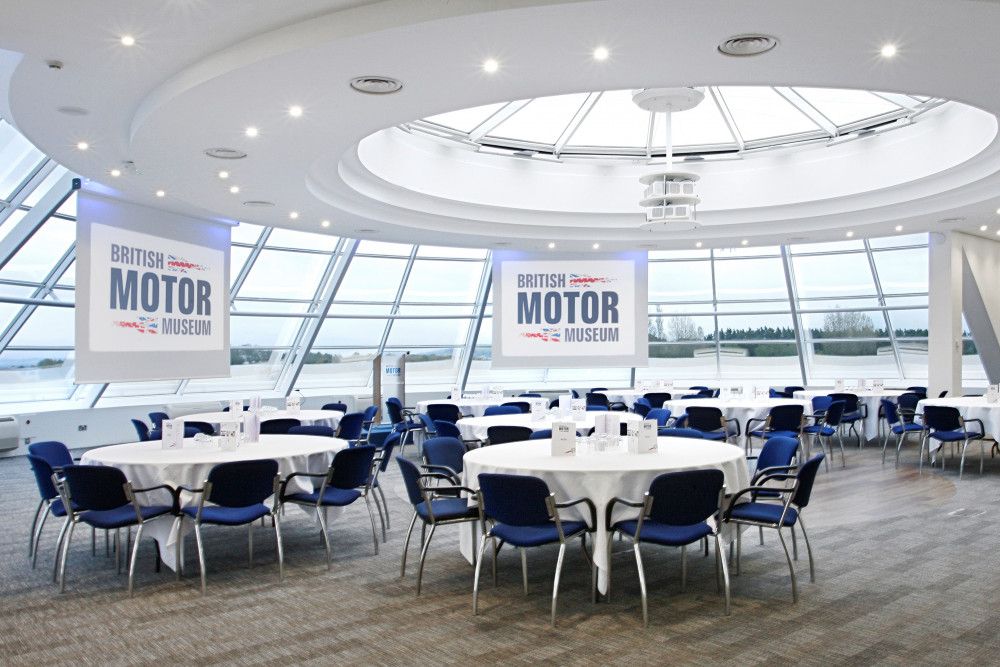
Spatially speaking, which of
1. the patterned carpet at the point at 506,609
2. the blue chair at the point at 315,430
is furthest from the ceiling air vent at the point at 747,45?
the blue chair at the point at 315,430

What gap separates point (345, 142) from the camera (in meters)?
7.33

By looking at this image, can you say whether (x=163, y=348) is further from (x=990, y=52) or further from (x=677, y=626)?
(x=990, y=52)

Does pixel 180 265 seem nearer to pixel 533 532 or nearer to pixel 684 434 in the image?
pixel 684 434

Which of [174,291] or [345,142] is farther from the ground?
[345,142]

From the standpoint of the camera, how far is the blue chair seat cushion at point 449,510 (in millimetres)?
5586

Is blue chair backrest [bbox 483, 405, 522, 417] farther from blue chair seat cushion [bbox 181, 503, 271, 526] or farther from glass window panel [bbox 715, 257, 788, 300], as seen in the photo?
glass window panel [bbox 715, 257, 788, 300]

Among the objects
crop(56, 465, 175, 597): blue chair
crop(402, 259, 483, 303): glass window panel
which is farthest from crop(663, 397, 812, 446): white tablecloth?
crop(56, 465, 175, 597): blue chair

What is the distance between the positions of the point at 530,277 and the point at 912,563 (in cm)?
1003

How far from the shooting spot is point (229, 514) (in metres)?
5.67

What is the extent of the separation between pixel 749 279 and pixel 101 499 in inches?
638

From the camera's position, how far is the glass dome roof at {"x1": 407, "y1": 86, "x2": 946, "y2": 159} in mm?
9852

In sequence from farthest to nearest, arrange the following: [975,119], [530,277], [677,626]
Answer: [530,277]
[975,119]
[677,626]

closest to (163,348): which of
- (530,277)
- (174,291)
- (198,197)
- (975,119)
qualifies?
(174,291)

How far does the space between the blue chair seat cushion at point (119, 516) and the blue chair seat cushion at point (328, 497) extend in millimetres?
976
